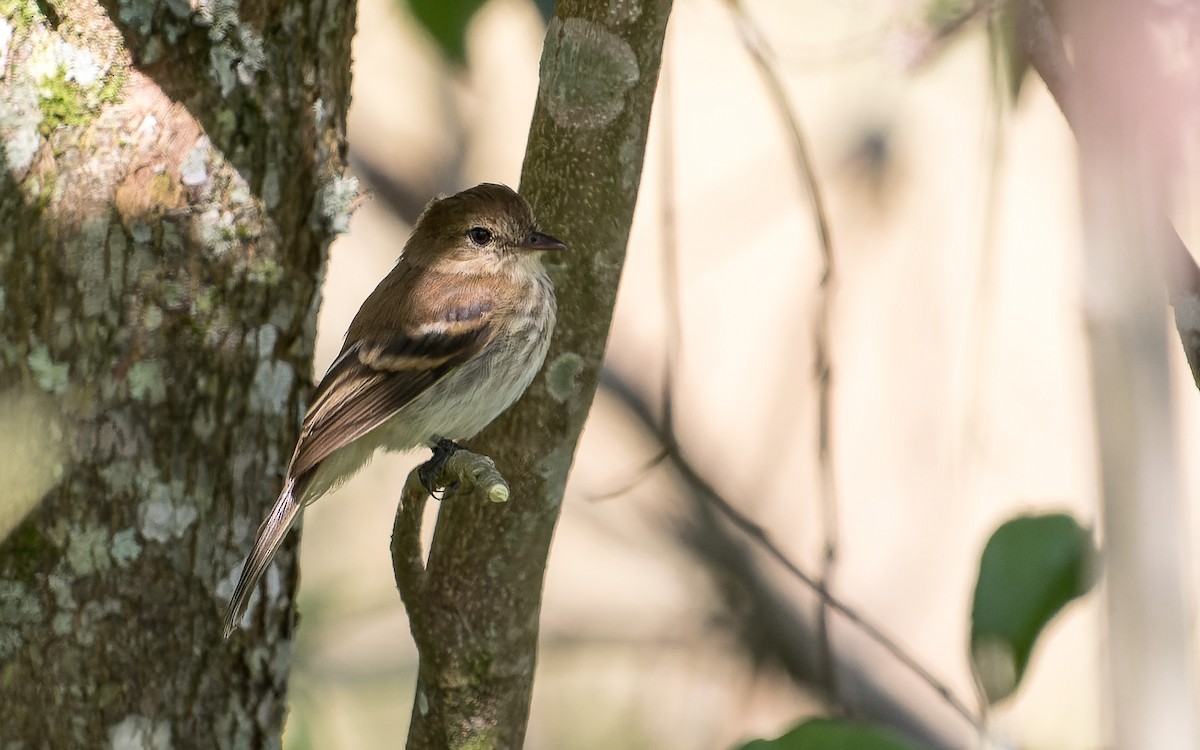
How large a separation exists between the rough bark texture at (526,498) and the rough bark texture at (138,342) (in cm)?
44

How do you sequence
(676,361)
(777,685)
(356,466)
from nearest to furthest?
(356,466), (676,361), (777,685)

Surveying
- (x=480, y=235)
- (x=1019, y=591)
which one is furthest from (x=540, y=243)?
(x=1019, y=591)

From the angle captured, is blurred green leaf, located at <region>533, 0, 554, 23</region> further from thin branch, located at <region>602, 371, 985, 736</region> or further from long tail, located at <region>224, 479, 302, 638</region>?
long tail, located at <region>224, 479, 302, 638</region>

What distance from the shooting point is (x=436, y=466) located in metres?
3.35

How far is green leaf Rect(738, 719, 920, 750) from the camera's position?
2.23m

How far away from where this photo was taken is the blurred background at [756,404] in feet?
17.5

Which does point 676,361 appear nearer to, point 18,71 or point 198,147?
point 198,147

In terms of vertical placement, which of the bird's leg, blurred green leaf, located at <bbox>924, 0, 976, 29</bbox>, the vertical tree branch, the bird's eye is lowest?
the vertical tree branch

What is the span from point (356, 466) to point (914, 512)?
10.5ft

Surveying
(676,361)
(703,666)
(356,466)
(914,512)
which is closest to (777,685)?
(703,666)

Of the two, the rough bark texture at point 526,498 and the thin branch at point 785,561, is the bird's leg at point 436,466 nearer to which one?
the rough bark texture at point 526,498

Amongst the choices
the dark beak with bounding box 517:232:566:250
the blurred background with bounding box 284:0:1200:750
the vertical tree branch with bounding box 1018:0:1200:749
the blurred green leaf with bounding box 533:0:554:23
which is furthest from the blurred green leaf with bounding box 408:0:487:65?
the vertical tree branch with bounding box 1018:0:1200:749

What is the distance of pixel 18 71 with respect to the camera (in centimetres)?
267

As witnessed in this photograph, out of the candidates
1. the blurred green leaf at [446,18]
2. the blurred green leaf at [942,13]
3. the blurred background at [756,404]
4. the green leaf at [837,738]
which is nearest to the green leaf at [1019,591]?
the green leaf at [837,738]
